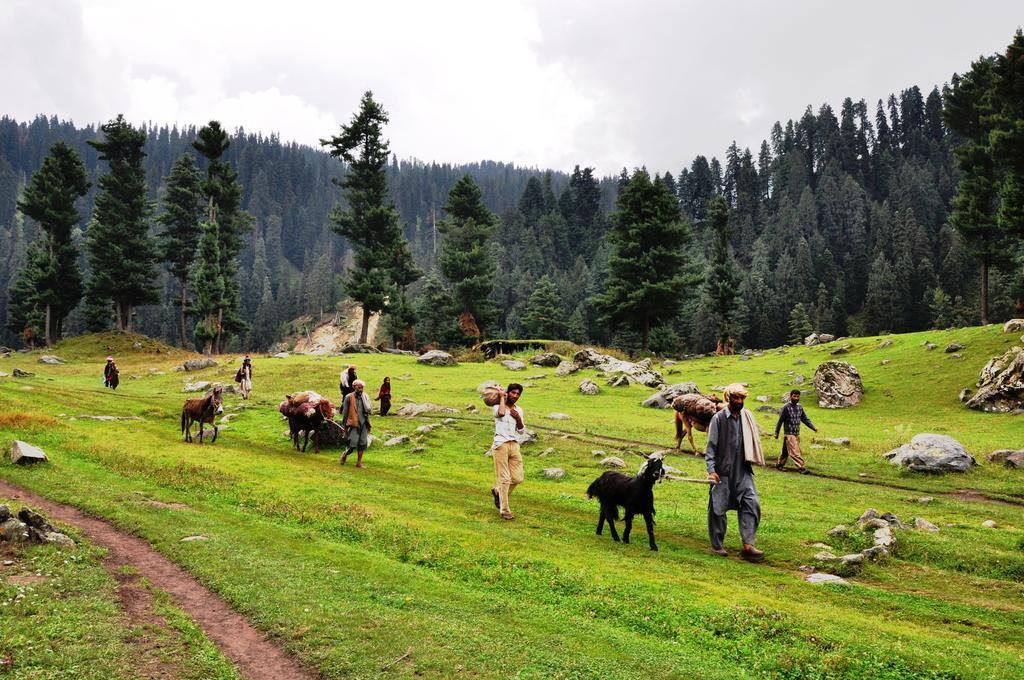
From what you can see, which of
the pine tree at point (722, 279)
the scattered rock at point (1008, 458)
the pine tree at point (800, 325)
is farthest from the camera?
the pine tree at point (800, 325)

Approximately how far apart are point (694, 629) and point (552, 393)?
32.6 meters

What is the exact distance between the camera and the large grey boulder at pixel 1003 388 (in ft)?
98.1

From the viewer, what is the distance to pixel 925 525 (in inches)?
517

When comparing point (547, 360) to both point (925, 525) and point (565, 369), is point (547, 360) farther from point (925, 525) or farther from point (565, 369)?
point (925, 525)

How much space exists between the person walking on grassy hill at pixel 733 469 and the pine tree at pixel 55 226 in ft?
269

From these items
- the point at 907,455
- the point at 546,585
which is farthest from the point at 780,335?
the point at 546,585

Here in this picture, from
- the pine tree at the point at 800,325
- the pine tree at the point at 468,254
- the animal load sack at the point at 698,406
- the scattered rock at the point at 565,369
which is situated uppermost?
the pine tree at the point at 468,254

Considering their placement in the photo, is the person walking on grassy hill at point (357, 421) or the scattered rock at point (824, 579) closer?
the scattered rock at point (824, 579)

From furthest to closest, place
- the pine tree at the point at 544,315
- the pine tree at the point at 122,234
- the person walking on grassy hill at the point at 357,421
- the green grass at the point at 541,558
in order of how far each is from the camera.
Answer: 1. the pine tree at the point at 544,315
2. the pine tree at the point at 122,234
3. the person walking on grassy hill at the point at 357,421
4. the green grass at the point at 541,558

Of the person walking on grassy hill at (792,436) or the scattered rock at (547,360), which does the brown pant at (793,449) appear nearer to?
the person walking on grassy hill at (792,436)

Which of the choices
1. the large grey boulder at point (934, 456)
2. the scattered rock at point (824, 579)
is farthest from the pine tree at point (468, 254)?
the scattered rock at point (824, 579)

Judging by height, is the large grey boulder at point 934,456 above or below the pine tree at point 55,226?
below

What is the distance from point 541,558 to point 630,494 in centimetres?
249

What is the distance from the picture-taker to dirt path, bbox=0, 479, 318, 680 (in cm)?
712
